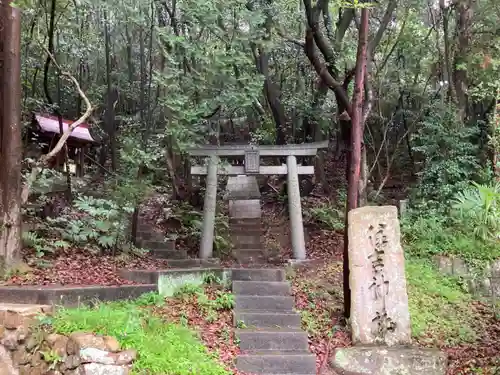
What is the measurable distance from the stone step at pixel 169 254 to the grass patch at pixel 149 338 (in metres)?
4.79

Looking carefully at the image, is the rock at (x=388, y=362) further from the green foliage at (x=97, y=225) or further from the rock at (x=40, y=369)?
the green foliage at (x=97, y=225)

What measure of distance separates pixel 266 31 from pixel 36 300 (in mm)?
7829

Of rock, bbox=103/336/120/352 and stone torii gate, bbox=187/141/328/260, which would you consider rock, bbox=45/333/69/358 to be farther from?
stone torii gate, bbox=187/141/328/260

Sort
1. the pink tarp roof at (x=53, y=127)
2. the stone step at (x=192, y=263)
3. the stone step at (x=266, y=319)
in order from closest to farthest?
the stone step at (x=266, y=319), the stone step at (x=192, y=263), the pink tarp roof at (x=53, y=127)

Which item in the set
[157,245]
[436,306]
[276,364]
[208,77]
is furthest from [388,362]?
[208,77]

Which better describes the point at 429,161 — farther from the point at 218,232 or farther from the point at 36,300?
the point at 36,300

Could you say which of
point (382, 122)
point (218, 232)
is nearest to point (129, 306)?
point (218, 232)

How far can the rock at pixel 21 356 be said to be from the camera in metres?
5.57

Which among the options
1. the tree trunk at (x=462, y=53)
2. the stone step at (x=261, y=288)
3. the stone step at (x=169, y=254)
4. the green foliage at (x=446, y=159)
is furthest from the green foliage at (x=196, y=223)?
the tree trunk at (x=462, y=53)

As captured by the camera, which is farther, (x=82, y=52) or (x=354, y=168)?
(x=82, y=52)

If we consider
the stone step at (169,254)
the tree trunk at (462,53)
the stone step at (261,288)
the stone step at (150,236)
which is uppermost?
the tree trunk at (462,53)

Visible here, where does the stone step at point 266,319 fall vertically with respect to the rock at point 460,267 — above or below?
below

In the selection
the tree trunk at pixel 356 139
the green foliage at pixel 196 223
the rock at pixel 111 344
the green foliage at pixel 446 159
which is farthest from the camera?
the green foliage at pixel 446 159

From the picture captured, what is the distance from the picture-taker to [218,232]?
1189cm
